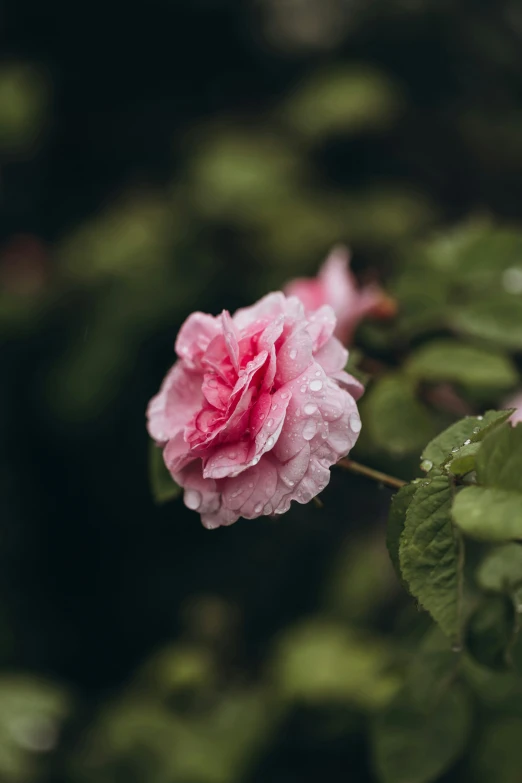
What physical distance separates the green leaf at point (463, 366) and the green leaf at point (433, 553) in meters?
0.35

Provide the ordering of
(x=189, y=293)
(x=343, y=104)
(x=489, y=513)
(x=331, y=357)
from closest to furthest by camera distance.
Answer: (x=489, y=513) → (x=331, y=357) → (x=189, y=293) → (x=343, y=104)

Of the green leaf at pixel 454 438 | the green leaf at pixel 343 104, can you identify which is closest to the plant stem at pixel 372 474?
the green leaf at pixel 454 438

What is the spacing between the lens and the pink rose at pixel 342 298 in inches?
36.6

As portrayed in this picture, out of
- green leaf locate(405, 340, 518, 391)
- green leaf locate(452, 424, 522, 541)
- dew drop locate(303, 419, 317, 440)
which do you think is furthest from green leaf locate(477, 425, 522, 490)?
green leaf locate(405, 340, 518, 391)

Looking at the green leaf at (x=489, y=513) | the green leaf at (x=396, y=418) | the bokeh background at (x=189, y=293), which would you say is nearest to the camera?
the green leaf at (x=489, y=513)

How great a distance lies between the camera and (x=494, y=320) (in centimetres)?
93

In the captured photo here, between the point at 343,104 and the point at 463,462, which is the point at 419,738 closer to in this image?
the point at 463,462

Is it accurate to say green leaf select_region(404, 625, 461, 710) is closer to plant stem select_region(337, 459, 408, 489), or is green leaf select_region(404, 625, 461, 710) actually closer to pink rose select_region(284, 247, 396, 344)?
plant stem select_region(337, 459, 408, 489)

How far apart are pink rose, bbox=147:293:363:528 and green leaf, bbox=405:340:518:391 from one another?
306 mm

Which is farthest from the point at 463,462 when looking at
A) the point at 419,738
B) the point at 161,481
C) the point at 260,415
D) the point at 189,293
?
the point at 189,293

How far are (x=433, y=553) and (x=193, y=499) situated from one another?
168 mm

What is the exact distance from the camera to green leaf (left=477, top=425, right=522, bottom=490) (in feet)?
1.64

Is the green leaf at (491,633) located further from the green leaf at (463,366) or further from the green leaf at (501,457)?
the green leaf at (463,366)

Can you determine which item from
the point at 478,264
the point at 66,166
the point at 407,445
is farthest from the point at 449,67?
the point at 407,445
